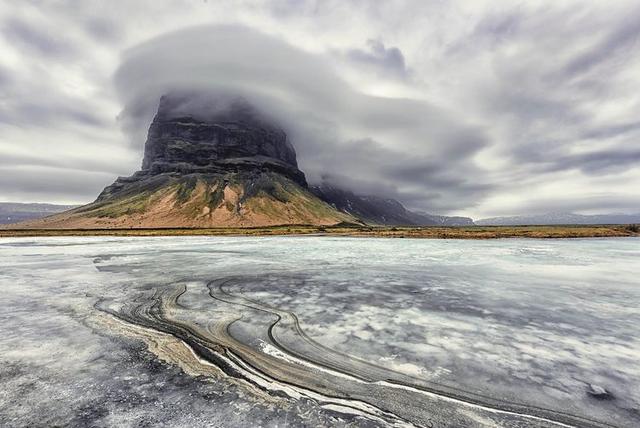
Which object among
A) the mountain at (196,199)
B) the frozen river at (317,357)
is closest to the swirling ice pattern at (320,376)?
the frozen river at (317,357)

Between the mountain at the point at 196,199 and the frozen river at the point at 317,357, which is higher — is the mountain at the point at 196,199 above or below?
above

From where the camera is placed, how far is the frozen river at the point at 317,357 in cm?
421

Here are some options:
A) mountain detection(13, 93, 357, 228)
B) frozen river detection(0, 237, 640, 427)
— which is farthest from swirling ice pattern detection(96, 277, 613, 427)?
mountain detection(13, 93, 357, 228)

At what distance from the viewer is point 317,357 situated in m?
5.98

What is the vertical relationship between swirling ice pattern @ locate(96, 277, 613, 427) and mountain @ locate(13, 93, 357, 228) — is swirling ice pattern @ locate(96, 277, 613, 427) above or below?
below

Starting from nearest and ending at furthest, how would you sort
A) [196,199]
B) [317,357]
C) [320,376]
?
1. [320,376]
2. [317,357]
3. [196,199]

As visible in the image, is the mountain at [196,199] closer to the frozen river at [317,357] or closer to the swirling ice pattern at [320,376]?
the frozen river at [317,357]

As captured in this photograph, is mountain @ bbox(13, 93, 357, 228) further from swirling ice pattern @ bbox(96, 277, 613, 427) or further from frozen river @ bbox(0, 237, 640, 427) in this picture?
swirling ice pattern @ bbox(96, 277, 613, 427)

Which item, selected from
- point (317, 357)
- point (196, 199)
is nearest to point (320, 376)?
point (317, 357)

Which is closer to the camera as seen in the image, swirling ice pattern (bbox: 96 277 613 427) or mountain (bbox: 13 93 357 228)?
swirling ice pattern (bbox: 96 277 613 427)

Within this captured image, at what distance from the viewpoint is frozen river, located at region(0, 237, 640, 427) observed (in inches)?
Result: 166

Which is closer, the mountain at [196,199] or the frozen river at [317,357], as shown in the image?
the frozen river at [317,357]

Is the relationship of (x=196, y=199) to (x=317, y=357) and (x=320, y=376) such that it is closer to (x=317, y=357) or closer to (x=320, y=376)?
(x=317, y=357)

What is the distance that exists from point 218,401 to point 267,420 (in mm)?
874
